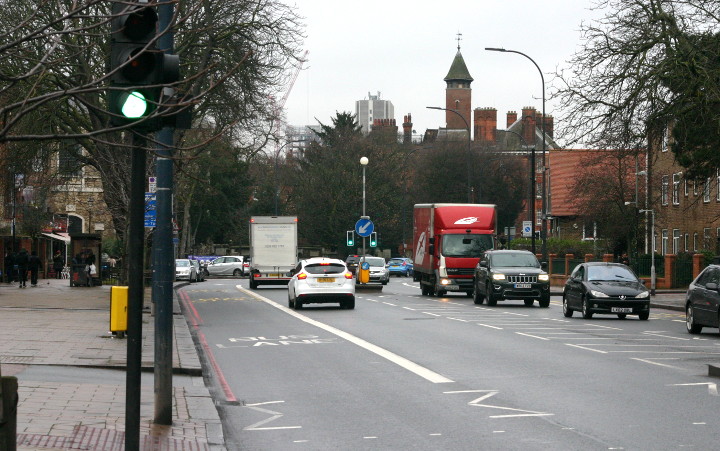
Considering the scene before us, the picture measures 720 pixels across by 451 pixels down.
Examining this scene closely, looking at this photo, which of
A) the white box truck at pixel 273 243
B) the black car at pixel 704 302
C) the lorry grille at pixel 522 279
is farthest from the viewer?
the white box truck at pixel 273 243

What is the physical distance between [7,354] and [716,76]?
2063 centimetres

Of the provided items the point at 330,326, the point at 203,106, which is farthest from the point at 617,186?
the point at 330,326

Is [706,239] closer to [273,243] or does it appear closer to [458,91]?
[273,243]

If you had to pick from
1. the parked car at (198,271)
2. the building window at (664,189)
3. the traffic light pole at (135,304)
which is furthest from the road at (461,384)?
the building window at (664,189)

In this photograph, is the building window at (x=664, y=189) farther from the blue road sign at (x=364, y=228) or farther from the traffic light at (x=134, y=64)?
the traffic light at (x=134, y=64)

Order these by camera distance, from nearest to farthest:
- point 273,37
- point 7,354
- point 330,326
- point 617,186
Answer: point 7,354 → point 330,326 → point 273,37 → point 617,186

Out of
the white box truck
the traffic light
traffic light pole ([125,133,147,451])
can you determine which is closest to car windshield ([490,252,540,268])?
the white box truck

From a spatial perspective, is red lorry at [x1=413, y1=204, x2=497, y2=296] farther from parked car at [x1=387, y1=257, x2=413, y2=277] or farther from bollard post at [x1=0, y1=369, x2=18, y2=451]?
parked car at [x1=387, y1=257, x2=413, y2=277]

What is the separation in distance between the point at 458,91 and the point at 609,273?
127 metres

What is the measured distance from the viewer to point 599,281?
100ft

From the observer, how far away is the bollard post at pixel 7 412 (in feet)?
20.1

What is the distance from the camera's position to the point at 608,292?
98.5 ft

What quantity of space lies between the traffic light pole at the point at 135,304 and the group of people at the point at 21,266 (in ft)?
136

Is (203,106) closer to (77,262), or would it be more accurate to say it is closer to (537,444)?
(77,262)
